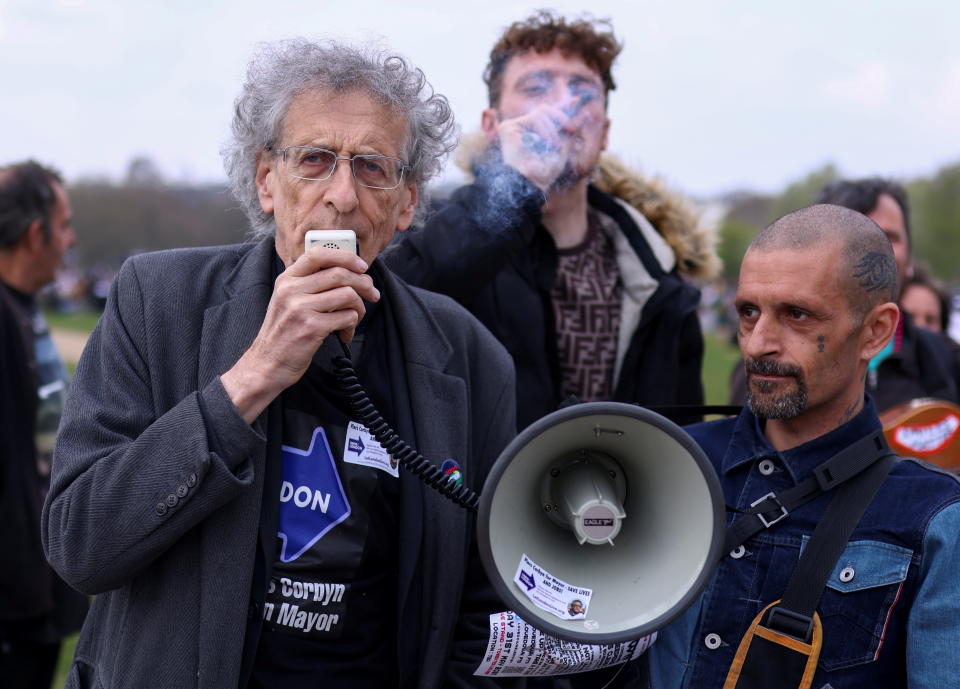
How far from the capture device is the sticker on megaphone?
6.01 ft

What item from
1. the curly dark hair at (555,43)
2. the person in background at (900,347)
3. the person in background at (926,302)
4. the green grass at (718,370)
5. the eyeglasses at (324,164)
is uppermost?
the curly dark hair at (555,43)

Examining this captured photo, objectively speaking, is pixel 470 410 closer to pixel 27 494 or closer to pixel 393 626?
pixel 393 626

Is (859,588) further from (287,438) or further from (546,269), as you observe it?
(546,269)

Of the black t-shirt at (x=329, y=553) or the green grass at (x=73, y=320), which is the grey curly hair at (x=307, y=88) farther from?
the green grass at (x=73, y=320)

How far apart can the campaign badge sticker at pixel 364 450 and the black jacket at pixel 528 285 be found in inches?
30.9

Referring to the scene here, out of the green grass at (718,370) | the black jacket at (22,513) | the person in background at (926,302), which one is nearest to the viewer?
the black jacket at (22,513)

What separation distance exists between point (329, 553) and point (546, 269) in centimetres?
148

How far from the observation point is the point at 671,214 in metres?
3.59

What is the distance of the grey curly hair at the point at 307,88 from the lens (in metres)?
2.14

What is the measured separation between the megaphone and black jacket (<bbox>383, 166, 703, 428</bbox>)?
0.96 m

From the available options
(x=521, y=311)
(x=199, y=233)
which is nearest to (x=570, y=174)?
(x=521, y=311)

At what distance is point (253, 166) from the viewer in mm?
2275

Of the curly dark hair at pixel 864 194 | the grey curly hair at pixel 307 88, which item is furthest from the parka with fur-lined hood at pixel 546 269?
the curly dark hair at pixel 864 194

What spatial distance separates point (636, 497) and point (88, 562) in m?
1.12
